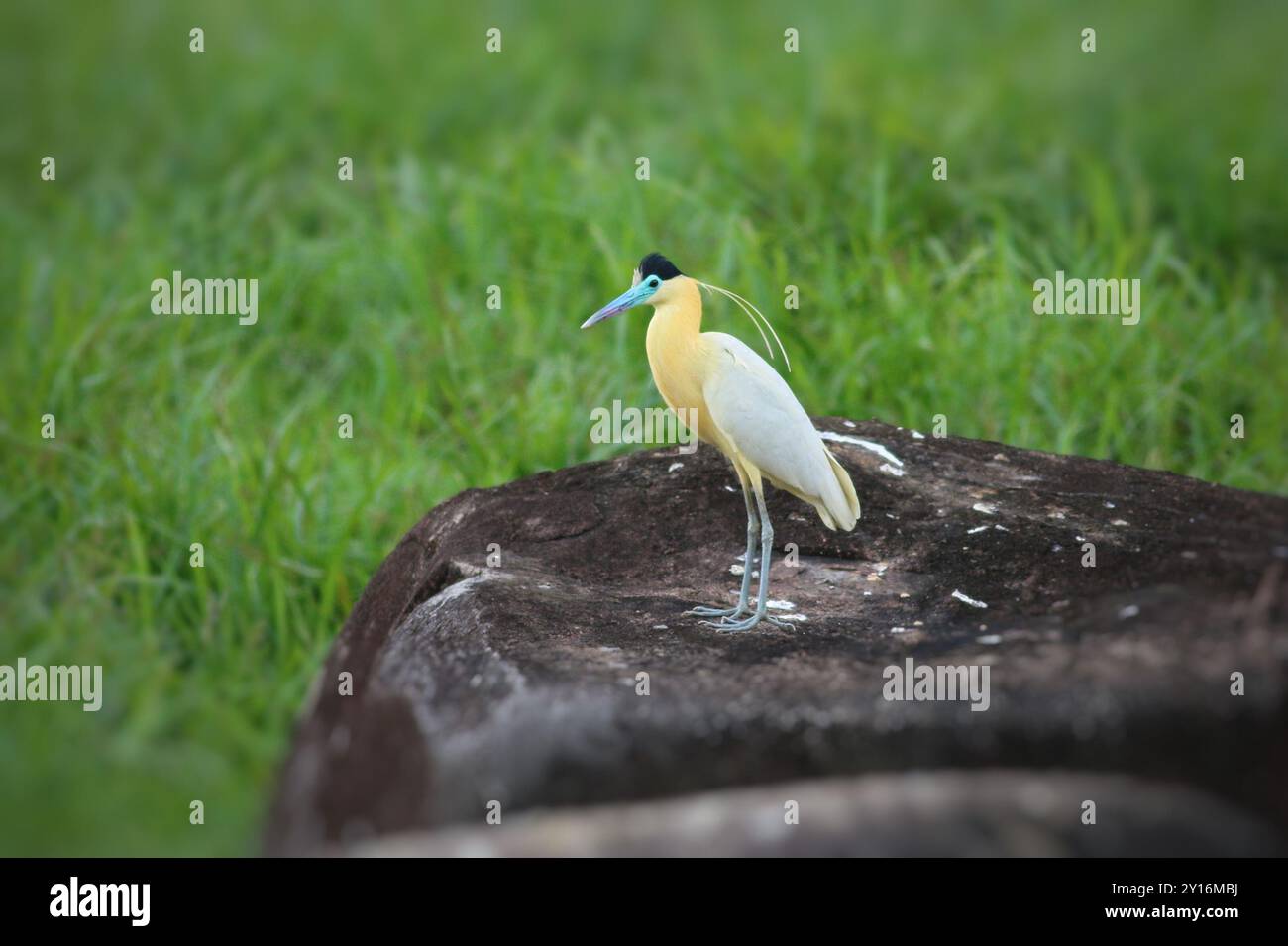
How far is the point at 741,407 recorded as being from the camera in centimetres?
445

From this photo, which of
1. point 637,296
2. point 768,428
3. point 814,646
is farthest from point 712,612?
point 637,296

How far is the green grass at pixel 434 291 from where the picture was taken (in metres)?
5.74

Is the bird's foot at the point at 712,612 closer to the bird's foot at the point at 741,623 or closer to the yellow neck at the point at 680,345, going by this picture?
the bird's foot at the point at 741,623

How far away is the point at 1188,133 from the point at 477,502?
6.61 metres

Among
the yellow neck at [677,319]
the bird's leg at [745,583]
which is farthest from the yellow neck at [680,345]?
the bird's leg at [745,583]

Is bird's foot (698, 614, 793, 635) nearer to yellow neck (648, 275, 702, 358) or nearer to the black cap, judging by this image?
yellow neck (648, 275, 702, 358)

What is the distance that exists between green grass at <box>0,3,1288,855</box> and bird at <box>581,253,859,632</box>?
183cm

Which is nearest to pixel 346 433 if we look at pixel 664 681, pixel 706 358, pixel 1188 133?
pixel 706 358

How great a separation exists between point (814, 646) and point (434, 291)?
178 inches

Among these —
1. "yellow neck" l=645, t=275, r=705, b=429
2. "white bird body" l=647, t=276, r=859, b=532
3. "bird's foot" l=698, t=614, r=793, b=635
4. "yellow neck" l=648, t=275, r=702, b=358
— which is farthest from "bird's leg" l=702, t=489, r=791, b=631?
"yellow neck" l=648, t=275, r=702, b=358

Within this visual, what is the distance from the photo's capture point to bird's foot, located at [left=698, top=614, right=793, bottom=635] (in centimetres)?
423

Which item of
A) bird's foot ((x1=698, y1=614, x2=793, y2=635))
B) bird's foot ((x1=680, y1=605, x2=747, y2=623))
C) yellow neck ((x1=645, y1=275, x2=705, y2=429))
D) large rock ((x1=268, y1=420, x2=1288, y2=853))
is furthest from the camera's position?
yellow neck ((x1=645, y1=275, x2=705, y2=429))

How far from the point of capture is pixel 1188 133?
9.58 m

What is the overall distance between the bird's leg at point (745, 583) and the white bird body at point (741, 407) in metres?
0.14
